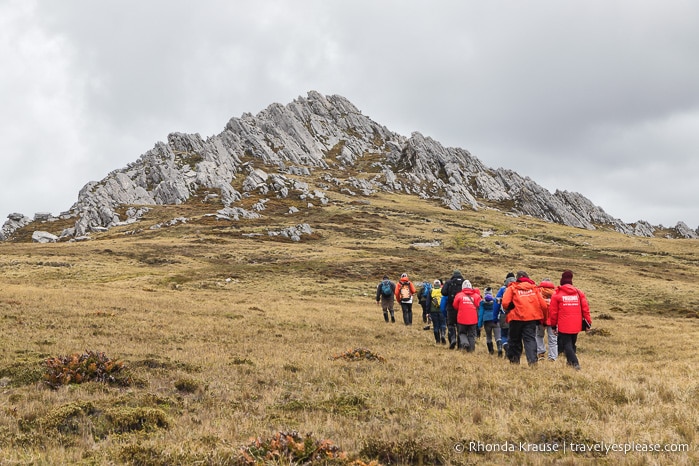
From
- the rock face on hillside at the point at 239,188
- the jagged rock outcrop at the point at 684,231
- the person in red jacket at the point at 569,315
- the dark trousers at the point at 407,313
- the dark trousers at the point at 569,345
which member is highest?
the rock face on hillside at the point at 239,188

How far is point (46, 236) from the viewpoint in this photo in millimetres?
97062

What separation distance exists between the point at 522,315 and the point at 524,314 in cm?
7

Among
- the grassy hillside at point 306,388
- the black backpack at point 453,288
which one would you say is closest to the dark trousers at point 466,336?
the grassy hillside at point 306,388

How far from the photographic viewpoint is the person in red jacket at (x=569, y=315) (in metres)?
12.3

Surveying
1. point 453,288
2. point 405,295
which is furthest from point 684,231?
point 453,288

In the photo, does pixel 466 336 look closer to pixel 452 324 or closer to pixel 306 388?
pixel 452 324

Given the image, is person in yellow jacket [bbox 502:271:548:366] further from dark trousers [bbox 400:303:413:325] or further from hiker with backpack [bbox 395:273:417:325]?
dark trousers [bbox 400:303:413:325]

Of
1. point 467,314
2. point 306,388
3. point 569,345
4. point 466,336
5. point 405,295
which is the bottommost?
point 466,336

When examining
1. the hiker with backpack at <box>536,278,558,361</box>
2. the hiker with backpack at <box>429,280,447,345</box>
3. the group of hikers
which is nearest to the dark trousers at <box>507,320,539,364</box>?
the group of hikers

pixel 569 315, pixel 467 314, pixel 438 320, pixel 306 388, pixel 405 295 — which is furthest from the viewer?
pixel 405 295

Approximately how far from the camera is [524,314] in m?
12.7

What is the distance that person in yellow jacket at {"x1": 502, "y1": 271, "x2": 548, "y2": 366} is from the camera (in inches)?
499

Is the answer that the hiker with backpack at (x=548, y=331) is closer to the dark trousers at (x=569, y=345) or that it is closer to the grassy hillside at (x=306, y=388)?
the dark trousers at (x=569, y=345)

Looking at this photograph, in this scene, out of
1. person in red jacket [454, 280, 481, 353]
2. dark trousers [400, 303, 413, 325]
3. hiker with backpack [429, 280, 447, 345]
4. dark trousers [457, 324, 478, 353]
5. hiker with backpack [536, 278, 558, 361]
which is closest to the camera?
hiker with backpack [536, 278, 558, 361]
